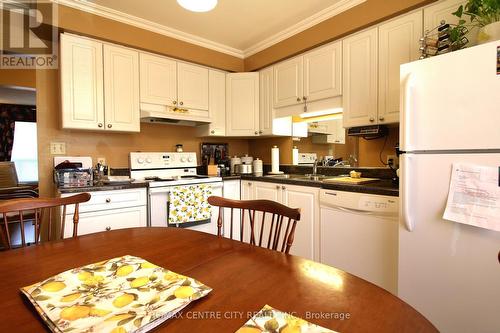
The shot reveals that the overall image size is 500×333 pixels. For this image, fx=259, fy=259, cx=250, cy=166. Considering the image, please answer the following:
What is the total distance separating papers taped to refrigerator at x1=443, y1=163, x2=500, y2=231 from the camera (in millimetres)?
1146

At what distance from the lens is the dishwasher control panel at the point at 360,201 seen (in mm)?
1699

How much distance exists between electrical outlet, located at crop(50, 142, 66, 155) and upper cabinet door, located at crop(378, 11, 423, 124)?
2.88m

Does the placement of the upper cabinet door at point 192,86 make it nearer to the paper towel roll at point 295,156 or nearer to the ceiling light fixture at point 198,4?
the paper towel roll at point 295,156

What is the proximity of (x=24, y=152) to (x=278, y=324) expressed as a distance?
6267 millimetres

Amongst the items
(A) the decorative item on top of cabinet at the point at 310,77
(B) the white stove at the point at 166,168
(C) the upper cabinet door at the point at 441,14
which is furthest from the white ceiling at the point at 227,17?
(B) the white stove at the point at 166,168

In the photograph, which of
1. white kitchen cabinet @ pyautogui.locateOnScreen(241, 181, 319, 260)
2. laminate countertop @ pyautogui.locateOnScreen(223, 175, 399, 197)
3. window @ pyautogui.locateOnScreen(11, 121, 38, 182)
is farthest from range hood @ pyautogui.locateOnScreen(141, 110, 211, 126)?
window @ pyautogui.locateOnScreen(11, 121, 38, 182)

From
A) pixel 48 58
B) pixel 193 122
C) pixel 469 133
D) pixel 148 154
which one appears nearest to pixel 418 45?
pixel 469 133

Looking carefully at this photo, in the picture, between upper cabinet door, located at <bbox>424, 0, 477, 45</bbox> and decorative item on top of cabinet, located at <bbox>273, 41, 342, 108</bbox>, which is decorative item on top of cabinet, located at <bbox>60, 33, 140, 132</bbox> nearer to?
decorative item on top of cabinet, located at <bbox>273, 41, 342, 108</bbox>

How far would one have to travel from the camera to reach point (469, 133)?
1238 millimetres

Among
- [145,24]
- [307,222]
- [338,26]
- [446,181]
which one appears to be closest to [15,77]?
→ [145,24]

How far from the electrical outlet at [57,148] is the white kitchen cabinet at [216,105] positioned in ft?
4.65

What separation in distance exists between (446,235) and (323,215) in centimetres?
90

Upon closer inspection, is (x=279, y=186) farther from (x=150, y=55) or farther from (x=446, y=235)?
(x=150, y=55)

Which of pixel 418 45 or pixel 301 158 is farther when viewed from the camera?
pixel 301 158
